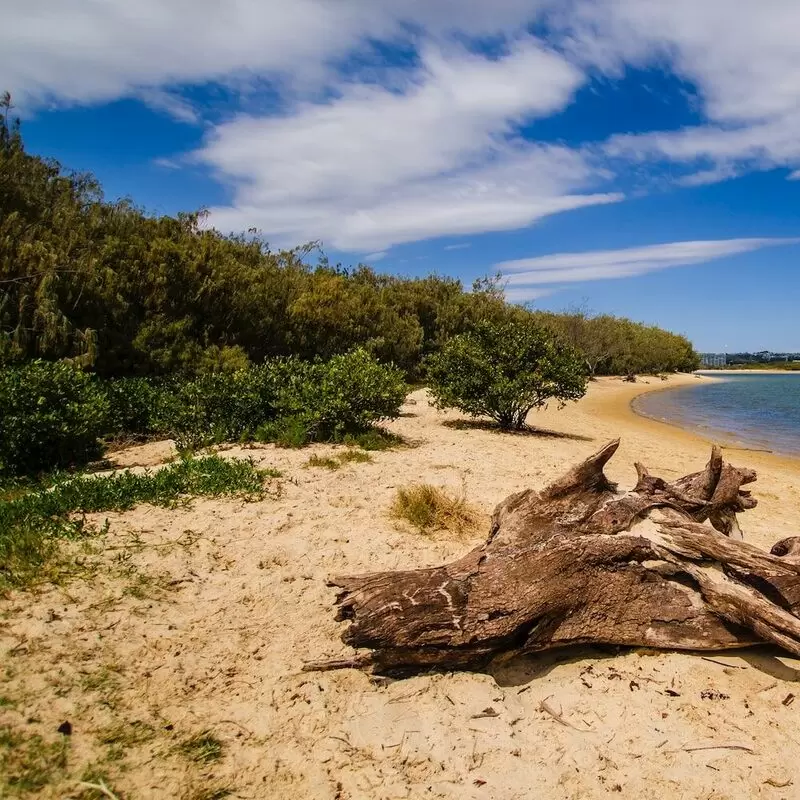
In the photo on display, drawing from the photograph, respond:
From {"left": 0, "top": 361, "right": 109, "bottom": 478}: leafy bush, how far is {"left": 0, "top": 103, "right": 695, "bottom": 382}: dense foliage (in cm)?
224

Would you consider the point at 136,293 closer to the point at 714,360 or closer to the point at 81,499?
the point at 81,499

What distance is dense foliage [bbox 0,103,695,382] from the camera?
12.6 metres

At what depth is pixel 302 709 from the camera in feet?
11.3

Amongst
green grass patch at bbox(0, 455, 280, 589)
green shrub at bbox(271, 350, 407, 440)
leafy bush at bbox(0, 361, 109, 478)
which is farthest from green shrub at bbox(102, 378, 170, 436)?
green grass patch at bbox(0, 455, 280, 589)

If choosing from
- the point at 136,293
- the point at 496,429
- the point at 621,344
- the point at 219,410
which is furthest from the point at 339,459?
the point at 621,344

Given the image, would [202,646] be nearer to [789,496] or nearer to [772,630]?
[772,630]

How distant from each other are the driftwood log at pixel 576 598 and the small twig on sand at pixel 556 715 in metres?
0.34

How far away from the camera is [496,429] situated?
45.3 ft

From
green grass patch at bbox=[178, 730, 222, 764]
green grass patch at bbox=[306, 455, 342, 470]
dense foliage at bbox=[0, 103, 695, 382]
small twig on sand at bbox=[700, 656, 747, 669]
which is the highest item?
dense foliage at bbox=[0, 103, 695, 382]

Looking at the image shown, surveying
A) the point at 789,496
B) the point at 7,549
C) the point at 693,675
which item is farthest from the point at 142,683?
the point at 789,496

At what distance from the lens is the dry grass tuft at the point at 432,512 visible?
20.1 feet

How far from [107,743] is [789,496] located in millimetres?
10095

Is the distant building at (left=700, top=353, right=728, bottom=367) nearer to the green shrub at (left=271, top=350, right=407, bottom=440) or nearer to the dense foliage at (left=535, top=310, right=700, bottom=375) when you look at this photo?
the dense foliage at (left=535, top=310, right=700, bottom=375)

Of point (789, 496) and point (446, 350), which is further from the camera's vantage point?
point (446, 350)
